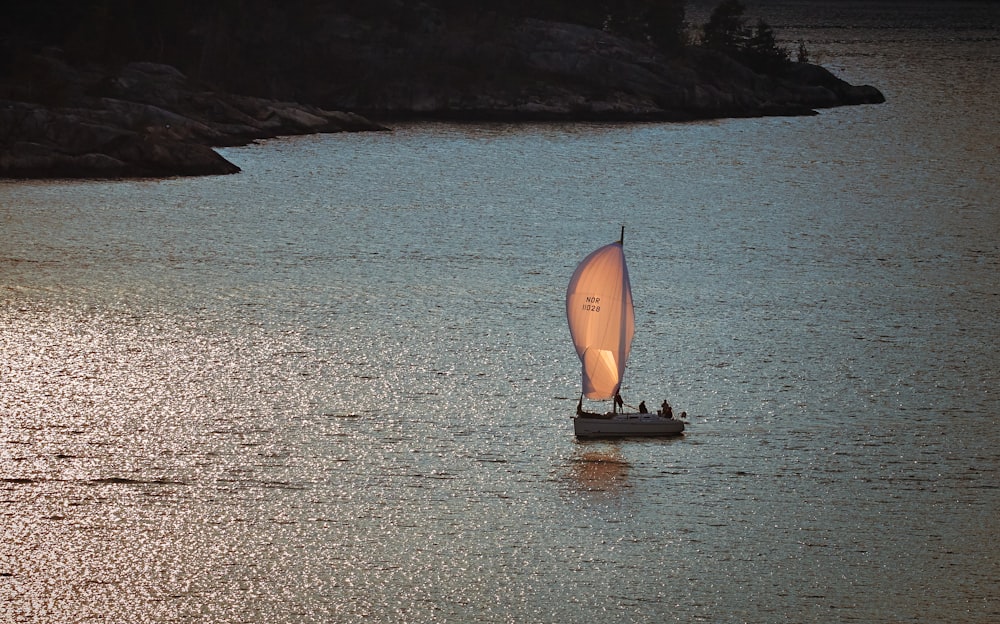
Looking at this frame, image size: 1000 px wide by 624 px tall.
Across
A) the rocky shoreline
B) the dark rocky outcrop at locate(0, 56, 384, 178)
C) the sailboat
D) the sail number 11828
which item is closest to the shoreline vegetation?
the rocky shoreline

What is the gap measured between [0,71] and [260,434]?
9714 cm

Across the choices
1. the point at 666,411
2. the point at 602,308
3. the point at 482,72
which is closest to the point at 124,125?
the point at 482,72

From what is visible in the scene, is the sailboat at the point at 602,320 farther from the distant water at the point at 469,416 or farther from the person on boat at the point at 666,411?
the distant water at the point at 469,416

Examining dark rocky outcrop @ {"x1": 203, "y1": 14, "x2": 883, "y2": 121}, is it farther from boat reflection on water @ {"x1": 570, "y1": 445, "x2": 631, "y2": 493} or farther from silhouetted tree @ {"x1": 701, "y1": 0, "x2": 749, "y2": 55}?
boat reflection on water @ {"x1": 570, "y1": 445, "x2": 631, "y2": 493}

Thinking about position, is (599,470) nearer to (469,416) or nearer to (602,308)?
(469,416)

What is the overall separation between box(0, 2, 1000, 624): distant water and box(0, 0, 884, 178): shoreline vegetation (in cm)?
3492

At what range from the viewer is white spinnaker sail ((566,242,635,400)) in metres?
61.7

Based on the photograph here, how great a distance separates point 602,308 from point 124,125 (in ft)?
257

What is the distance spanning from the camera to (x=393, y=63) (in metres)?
175

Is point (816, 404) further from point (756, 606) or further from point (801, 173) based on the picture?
point (801, 173)

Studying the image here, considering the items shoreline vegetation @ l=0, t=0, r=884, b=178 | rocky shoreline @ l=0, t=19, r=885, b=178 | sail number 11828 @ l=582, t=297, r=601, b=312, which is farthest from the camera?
shoreline vegetation @ l=0, t=0, r=884, b=178

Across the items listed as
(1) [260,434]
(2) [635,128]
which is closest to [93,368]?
(1) [260,434]

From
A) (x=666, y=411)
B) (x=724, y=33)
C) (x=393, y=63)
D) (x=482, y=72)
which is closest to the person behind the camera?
(x=666, y=411)

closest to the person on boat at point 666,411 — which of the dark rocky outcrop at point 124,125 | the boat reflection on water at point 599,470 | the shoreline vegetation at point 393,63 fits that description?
the boat reflection on water at point 599,470
